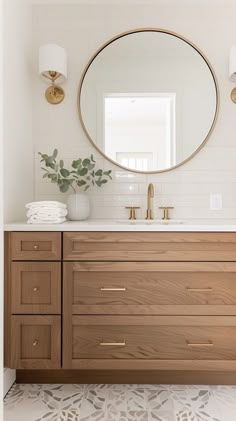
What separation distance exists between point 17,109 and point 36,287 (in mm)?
1107

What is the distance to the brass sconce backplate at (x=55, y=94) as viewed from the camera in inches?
96.0

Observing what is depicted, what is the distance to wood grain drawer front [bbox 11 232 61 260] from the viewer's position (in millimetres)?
1851

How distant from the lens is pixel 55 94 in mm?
2441

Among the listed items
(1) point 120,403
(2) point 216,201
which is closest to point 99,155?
(2) point 216,201

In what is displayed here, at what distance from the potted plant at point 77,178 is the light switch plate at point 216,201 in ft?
2.40

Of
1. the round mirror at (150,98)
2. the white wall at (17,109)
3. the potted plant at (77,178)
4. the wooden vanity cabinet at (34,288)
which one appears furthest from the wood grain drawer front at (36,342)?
the round mirror at (150,98)

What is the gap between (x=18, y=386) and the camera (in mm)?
2039

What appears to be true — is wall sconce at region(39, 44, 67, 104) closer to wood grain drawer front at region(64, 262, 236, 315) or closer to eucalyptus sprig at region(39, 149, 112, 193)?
eucalyptus sprig at region(39, 149, 112, 193)

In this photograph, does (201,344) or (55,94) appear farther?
(55,94)

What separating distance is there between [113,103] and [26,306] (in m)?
1.45

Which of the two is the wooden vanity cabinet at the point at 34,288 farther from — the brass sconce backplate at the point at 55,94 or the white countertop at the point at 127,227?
the brass sconce backplate at the point at 55,94

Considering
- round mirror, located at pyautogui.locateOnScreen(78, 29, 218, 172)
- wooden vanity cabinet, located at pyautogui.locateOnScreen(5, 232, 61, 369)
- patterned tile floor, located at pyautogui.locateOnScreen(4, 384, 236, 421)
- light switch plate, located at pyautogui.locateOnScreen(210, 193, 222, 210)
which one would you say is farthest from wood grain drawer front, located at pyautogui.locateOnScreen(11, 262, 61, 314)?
light switch plate, located at pyautogui.locateOnScreen(210, 193, 222, 210)

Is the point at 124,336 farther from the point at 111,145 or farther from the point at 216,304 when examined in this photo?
the point at 111,145

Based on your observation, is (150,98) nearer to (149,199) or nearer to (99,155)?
(99,155)
